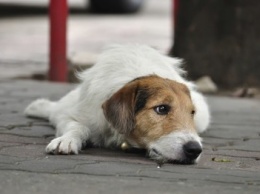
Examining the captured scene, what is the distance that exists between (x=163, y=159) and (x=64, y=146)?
663 millimetres

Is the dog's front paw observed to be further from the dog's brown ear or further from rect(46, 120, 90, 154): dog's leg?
the dog's brown ear

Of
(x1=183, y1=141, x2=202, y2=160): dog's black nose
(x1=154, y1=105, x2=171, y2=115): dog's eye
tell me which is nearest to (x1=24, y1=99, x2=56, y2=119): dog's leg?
(x1=154, y1=105, x2=171, y2=115): dog's eye

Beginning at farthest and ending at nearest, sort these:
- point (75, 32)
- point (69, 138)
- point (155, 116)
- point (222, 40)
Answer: point (75, 32) → point (222, 40) → point (69, 138) → point (155, 116)

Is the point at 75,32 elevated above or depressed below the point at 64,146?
below

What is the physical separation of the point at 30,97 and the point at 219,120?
201 cm

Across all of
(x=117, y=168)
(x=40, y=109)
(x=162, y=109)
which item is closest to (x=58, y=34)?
(x=40, y=109)

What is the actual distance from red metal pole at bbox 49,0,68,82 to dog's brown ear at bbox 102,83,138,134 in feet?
12.6

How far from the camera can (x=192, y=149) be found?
15.0 feet

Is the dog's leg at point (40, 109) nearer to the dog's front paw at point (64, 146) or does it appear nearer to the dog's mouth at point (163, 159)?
the dog's front paw at point (64, 146)

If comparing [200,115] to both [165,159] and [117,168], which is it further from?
[117,168]

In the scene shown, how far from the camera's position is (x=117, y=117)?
493 centimetres

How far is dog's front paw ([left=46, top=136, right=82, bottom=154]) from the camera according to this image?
16.0 ft

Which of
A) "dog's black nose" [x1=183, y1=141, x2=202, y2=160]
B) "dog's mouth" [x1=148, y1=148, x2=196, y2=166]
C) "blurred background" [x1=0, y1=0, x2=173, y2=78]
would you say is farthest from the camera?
"blurred background" [x1=0, y1=0, x2=173, y2=78]

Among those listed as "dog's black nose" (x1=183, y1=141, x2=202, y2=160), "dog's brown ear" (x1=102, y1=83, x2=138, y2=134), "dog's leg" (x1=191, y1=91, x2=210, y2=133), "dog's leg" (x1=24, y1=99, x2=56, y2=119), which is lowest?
"dog's leg" (x1=24, y1=99, x2=56, y2=119)
